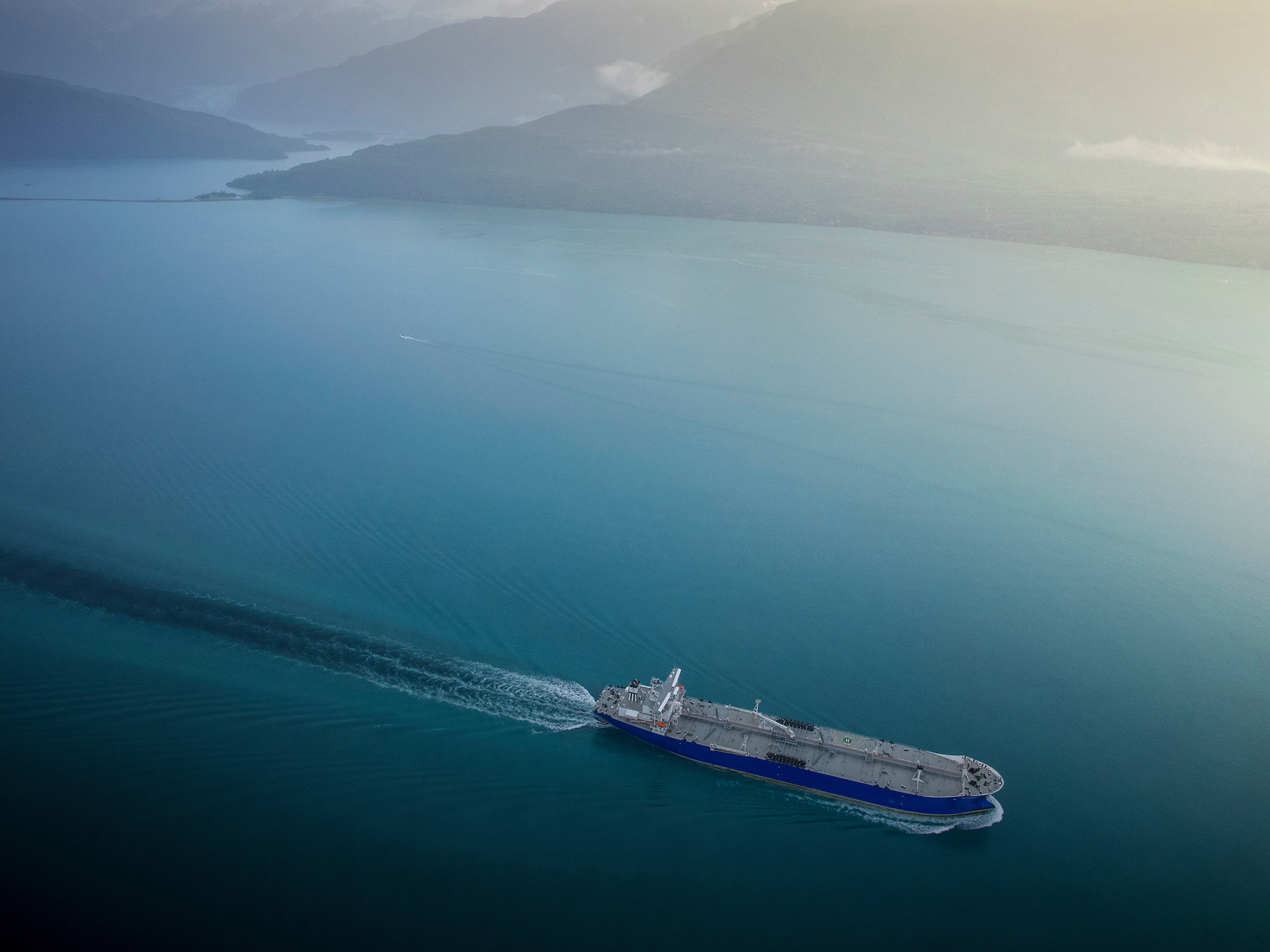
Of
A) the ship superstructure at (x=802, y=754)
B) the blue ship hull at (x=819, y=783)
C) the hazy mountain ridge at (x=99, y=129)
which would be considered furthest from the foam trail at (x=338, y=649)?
the hazy mountain ridge at (x=99, y=129)

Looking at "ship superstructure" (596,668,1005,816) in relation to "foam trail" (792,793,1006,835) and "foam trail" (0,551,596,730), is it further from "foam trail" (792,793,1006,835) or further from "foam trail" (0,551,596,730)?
"foam trail" (0,551,596,730)

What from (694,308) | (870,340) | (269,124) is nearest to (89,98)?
(269,124)

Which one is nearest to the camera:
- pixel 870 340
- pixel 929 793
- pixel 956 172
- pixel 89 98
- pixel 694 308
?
pixel 929 793

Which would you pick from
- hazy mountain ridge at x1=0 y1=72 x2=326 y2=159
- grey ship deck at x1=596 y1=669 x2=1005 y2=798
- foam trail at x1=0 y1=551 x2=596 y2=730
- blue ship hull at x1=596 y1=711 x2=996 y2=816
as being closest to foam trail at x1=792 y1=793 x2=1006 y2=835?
blue ship hull at x1=596 y1=711 x2=996 y2=816

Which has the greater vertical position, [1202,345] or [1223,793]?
[1202,345]

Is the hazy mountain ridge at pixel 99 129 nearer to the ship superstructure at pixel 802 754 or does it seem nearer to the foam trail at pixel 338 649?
the foam trail at pixel 338 649

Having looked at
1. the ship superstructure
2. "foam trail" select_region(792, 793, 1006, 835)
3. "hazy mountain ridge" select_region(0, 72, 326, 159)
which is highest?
"hazy mountain ridge" select_region(0, 72, 326, 159)

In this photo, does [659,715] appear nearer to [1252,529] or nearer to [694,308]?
[1252,529]
